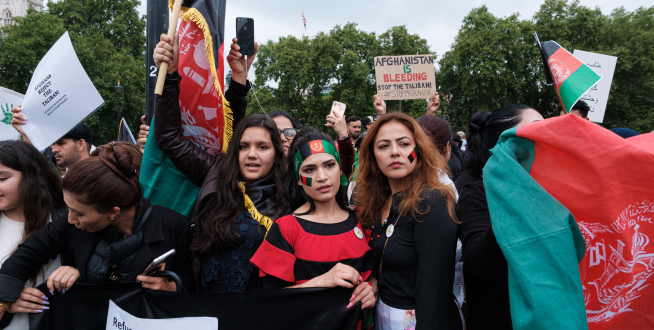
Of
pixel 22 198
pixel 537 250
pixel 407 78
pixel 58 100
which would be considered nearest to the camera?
pixel 537 250

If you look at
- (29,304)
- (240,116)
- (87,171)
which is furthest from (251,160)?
(29,304)

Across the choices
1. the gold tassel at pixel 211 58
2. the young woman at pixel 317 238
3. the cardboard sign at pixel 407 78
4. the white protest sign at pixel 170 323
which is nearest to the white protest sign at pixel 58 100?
the gold tassel at pixel 211 58

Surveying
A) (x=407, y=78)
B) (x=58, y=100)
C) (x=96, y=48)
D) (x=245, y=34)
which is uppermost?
(x=96, y=48)

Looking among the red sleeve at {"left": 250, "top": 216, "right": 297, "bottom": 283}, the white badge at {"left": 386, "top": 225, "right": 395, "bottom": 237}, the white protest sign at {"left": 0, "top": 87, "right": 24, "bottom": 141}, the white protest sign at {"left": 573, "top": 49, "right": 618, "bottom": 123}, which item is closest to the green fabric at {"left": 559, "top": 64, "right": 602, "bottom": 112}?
the white badge at {"left": 386, "top": 225, "right": 395, "bottom": 237}

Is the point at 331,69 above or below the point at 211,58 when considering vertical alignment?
above

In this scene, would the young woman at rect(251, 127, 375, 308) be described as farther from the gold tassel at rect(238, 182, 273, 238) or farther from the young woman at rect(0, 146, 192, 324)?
the young woman at rect(0, 146, 192, 324)

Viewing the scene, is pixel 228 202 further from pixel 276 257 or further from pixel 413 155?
pixel 413 155

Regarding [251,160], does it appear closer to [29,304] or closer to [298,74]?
[29,304]

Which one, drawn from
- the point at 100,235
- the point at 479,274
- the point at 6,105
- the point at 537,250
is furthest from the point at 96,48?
the point at 537,250

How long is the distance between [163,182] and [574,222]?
2493mm

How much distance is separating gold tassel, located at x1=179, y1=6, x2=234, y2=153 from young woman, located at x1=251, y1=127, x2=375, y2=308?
2.48 ft

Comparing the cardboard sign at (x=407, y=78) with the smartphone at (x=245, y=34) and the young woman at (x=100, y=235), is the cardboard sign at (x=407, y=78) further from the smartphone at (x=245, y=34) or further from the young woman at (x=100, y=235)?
the young woman at (x=100, y=235)

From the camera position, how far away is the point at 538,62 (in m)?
22.0

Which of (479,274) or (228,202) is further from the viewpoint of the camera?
(228,202)
